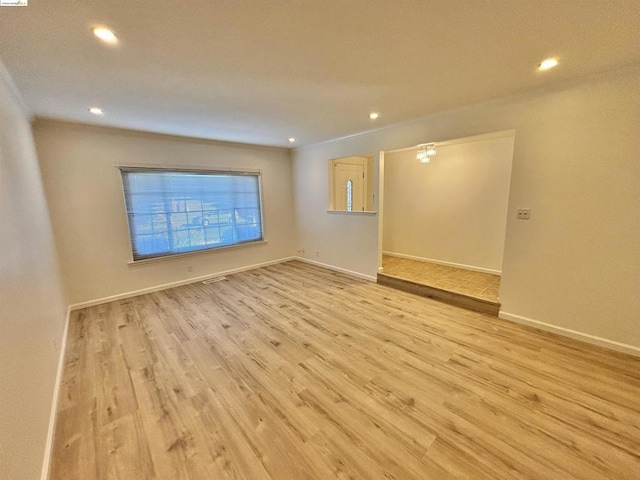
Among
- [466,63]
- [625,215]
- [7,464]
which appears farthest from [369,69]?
[7,464]

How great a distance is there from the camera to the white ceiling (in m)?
1.38

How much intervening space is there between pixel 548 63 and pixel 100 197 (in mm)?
5219

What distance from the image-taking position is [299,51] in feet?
5.82

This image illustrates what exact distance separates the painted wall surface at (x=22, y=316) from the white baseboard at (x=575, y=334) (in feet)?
13.0

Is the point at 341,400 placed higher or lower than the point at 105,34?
lower

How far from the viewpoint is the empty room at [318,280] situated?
4.70 ft

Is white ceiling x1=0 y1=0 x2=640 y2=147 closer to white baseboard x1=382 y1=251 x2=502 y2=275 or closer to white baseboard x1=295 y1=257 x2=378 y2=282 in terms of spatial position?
white baseboard x1=295 y1=257 x2=378 y2=282

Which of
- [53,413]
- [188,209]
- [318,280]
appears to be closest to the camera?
[53,413]

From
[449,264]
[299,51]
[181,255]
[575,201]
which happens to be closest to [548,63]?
[575,201]

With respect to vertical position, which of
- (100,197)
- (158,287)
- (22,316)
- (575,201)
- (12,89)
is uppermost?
(12,89)

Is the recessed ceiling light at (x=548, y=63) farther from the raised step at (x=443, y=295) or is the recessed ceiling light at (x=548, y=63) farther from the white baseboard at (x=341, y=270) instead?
the white baseboard at (x=341, y=270)

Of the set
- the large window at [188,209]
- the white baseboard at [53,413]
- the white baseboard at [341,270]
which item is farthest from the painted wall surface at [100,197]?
the white baseboard at [341,270]

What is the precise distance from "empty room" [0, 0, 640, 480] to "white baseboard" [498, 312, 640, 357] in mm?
16

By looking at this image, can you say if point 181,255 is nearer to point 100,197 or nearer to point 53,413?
point 100,197
